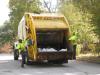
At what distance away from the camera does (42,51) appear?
827 inches

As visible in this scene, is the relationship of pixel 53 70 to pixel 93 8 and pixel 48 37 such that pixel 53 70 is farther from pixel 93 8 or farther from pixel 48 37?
pixel 93 8

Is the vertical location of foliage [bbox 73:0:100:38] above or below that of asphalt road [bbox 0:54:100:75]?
above

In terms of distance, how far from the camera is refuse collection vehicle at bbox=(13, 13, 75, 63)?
68.5ft

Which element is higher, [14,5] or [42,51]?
[14,5]

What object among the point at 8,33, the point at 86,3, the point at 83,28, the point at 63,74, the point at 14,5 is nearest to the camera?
the point at 63,74

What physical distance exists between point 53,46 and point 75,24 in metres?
12.9

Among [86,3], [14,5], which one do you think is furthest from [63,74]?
[14,5]

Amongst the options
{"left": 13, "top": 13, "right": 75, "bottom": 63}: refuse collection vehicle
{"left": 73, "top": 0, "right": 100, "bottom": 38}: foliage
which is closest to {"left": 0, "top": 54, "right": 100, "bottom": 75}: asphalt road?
{"left": 13, "top": 13, "right": 75, "bottom": 63}: refuse collection vehicle

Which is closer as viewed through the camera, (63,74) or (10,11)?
(63,74)

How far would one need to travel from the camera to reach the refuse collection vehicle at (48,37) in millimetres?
20877

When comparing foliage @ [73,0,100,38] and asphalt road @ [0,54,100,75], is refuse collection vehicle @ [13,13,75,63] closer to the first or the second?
asphalt road @ [0,54,100,75]

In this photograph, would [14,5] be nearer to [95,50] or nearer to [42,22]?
[95,50]

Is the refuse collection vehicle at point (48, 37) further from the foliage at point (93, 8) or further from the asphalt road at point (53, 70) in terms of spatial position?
the foliage at point (93, 8)

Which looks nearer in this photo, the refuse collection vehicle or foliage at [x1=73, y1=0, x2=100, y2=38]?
the refuse collection vehicle
